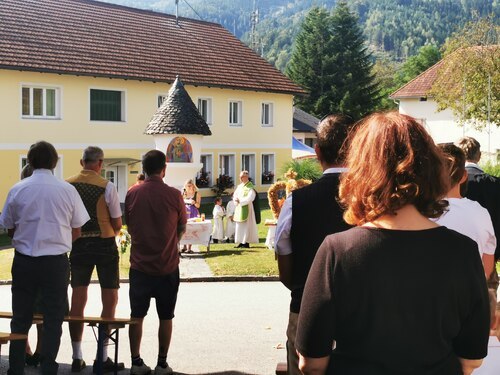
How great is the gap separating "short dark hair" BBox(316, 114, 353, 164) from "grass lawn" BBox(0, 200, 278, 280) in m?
10.7

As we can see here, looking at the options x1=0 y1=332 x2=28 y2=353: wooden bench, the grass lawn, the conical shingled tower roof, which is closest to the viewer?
x1=0 y1=332 x2=28 y2=353: wooden bench

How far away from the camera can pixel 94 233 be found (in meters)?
7.68

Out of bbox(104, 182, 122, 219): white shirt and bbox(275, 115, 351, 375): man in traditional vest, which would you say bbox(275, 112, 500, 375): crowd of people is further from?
bbox(104, 182, 122, 219): white shirt

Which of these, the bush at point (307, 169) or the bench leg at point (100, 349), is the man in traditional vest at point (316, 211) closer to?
the bench leg at point (100, 349)

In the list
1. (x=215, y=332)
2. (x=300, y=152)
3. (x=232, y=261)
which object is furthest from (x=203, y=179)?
(x=215, y=332)

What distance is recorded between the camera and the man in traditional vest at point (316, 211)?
464 centimetres

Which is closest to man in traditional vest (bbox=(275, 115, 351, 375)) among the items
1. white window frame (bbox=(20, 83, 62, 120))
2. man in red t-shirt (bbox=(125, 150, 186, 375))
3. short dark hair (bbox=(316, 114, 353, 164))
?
short dark hair (bbox=(316, 114, 353, 164))

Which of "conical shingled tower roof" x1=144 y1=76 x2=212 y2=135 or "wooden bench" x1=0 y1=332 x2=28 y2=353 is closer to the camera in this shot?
"wooden bench" x1=0 y1=332 x2=28 y2=353

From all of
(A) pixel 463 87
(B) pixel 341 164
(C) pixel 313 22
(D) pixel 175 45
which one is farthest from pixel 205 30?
(B) pixel 341 164

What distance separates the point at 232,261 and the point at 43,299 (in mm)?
10402

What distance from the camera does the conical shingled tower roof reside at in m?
19.8

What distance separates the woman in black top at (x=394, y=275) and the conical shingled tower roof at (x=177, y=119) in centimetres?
1704

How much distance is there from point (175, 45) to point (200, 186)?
7.48m

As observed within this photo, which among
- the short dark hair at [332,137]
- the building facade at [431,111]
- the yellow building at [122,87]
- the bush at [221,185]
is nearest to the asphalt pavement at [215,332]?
the short dark hair at [332,137]
